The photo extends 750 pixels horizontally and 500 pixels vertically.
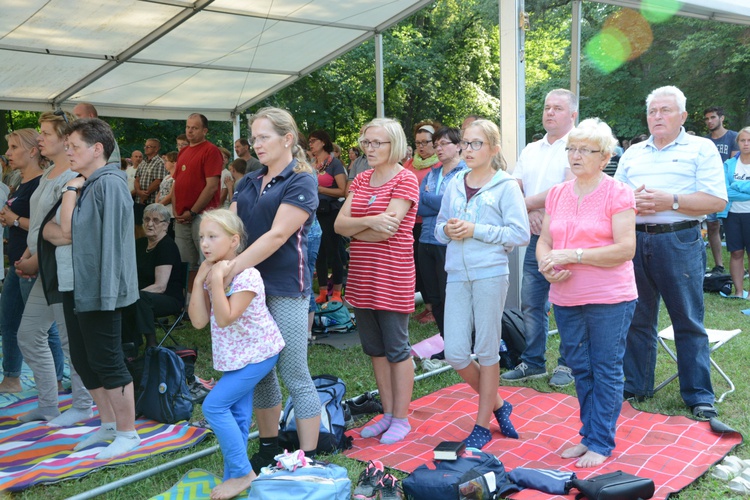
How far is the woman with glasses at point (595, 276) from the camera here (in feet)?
11.0

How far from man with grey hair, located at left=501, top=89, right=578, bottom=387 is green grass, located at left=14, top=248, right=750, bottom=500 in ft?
0.50

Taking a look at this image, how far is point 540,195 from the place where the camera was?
4.60m

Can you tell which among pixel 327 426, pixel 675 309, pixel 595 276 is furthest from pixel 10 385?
pixel 675 309

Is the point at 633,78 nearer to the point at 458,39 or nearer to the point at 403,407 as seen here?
the point at 458,39

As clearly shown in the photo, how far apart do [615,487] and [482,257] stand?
1275mm

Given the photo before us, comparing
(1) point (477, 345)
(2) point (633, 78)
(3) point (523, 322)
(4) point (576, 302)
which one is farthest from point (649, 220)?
(2) point (633, 78)

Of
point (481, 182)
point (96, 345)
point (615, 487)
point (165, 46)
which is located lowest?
point (615, 487)

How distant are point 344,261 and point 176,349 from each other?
3.22m

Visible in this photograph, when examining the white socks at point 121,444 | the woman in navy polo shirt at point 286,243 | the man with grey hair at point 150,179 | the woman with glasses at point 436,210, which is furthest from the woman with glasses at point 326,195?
the woman in navy polo shirt at point 286,243

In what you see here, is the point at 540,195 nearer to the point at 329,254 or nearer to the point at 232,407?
the point at 232,407

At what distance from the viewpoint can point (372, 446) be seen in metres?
3.80

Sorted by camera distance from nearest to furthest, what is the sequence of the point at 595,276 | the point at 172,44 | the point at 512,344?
the point at 595,276 → the point at 512,344 → the point at 172,44

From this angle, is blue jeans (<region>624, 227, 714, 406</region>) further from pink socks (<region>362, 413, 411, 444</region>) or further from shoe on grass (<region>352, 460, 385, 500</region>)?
shoe on grass (<region>352, 460, 385, 500</region>)

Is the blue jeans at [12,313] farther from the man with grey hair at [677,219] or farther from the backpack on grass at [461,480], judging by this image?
the man with grey hair at [677,219]
